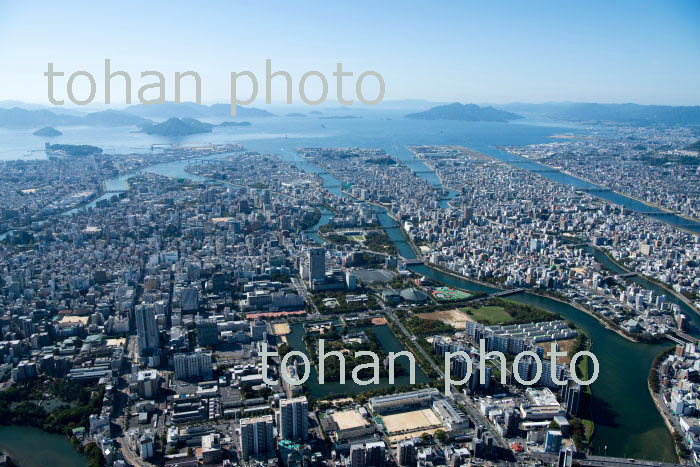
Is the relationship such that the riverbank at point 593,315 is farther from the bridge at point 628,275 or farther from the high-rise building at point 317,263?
the high-rise building at point 317,263

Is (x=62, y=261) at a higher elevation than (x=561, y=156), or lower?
lower

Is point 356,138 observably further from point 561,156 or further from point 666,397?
point 666,397

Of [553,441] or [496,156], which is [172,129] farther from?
[553,441]

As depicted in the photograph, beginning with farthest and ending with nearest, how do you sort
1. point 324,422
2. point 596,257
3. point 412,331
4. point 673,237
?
point 673,237 < point 596,257 < point 412,331 < point 324,422

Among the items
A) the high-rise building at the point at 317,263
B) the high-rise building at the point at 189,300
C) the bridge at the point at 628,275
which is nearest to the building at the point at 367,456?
the high-rise building at the point at 189,300

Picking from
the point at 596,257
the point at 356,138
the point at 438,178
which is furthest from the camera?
the point at 356,138

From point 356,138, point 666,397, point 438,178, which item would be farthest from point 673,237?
point 356,138

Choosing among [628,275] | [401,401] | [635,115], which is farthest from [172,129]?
[635,115]
